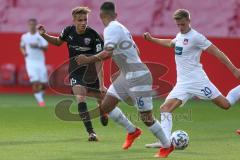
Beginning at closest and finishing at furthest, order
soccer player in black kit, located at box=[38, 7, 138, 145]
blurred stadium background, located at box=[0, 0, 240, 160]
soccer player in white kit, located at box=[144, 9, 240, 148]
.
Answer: soccer player in white kit, located at box=[144, 9, 240, 148]
soccer player in black kit, located at box=[38, 7, 138, 145]
blurred stadium background, located at box=[0, 0, 240, 160]

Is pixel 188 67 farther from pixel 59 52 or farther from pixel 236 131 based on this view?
pixel 59 52

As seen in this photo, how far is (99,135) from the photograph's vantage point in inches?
613

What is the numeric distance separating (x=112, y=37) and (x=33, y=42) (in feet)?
40.3

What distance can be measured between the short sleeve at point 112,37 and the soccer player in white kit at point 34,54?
11868 millimetres

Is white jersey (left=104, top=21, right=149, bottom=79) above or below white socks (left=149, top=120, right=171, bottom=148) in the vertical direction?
above

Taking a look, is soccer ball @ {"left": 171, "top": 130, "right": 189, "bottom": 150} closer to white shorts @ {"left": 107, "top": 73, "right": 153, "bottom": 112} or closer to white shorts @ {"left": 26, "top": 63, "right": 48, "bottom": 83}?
white shorts @ {"left": 107, "top": 73, "right": 153, "bottom": 112}

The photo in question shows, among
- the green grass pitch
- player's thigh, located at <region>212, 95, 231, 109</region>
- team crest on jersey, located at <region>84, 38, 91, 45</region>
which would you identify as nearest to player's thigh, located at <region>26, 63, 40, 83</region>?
the green grass pitch

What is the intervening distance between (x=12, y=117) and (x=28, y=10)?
30.8ft

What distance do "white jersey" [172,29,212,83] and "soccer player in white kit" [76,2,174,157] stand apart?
3.34 feet

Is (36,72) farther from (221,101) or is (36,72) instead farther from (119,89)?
(119,89)

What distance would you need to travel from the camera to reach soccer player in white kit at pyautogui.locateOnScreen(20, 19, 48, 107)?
2403 cm

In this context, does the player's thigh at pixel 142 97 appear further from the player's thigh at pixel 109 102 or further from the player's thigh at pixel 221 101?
the player's thigh at pixel 221 101

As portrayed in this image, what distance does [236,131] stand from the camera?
1600 cm

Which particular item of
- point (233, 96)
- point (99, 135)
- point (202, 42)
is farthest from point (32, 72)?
point (202, 42)
